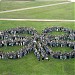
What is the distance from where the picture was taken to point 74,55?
88.3ft

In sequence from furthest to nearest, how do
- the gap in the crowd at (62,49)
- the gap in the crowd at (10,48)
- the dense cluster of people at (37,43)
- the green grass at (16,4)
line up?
the green grass at (16,4)
the gap in the crowd at (10,48)
the gap in the crowd at (62,49)
the dense cluster of people at (37,43)

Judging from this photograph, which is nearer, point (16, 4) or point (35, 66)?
point (35, 66)

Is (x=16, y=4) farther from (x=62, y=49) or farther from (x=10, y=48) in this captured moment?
(x=62, y=49)

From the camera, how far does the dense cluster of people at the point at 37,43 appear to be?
26703mm

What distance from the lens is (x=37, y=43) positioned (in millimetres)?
29188

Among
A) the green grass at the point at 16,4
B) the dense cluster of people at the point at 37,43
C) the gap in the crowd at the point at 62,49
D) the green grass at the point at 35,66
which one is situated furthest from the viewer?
the green grass at the point at 16,4

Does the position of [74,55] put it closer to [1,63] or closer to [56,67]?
[56,67]

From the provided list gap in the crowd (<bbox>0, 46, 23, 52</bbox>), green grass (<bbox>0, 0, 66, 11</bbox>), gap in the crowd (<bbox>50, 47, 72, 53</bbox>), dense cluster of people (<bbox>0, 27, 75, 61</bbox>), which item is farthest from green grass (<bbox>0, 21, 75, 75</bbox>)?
green grass (<bbox>0, 0, 66, 11</bbox>)

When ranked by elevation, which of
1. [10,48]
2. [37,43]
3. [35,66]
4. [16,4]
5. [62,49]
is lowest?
[35,66]

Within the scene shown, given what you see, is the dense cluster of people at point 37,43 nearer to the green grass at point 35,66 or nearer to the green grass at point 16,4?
the green grass at point 35,66

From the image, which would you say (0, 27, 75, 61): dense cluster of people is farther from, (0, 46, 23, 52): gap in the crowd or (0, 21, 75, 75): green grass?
(0, 21, 75, 75): green grass

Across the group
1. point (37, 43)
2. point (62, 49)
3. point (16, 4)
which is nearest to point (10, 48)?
point (37, 43)

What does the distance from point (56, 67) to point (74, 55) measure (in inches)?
107

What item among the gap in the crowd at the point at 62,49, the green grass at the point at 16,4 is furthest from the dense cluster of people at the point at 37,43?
the green grass at the point at 16,4
